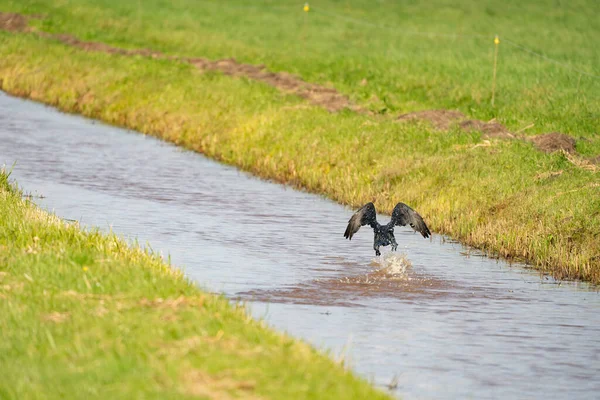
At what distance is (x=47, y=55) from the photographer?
4603 cm

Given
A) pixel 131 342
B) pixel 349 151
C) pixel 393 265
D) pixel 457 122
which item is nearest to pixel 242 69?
pixel 457 122

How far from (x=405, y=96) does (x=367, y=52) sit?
1405 cm

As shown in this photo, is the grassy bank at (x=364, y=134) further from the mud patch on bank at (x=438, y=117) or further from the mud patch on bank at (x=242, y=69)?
the mud patch on bank at (x=242, y=69)

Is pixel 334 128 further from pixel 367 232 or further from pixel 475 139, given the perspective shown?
pixel 367 232

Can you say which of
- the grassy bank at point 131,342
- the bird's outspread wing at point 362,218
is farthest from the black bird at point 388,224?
the grassy bank at point 131,342

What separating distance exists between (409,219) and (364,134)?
10.4 metres

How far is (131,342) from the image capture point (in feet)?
36.8

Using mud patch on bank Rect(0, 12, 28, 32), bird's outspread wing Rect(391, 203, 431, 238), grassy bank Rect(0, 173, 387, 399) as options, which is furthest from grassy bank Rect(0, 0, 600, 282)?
grassy bank Rect(0, 173, 387, 399)

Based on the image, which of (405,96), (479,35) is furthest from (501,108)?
(479,35)

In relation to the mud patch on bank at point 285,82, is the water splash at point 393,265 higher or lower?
lower

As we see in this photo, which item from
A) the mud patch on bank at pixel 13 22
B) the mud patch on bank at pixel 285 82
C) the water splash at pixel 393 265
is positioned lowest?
the water splash at pixel 393 265

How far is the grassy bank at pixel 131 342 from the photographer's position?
9.98 m

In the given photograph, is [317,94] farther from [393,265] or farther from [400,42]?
[400,42]

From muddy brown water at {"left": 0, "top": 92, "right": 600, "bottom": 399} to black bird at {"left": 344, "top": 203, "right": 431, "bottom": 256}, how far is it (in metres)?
0.47
